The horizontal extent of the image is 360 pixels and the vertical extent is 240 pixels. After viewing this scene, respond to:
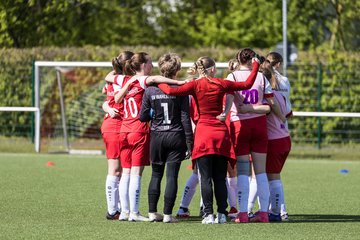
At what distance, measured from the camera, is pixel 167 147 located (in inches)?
440

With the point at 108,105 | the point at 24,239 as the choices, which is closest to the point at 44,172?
the point at 108,105

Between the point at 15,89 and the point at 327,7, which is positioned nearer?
the point at 15,89

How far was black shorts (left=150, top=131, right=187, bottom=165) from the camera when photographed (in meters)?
Result: 11.1

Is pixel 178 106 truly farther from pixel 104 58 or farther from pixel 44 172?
pixel 104 58

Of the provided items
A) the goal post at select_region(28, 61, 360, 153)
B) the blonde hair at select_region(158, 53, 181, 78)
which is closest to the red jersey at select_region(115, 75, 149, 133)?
the blonde hair at select_region(158, 53, 181, 78)

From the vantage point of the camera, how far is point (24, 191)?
14.5m

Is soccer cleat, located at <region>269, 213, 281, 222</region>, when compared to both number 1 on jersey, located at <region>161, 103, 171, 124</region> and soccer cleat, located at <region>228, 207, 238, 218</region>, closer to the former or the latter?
soccer cleat, located at <region>228, 207, 238, 218</region>

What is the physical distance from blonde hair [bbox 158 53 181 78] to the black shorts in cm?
64

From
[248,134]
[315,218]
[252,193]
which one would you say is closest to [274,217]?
[252,193]

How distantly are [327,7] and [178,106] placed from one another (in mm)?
21651

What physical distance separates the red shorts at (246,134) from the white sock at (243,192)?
0.27 meters

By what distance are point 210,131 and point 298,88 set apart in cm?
1374

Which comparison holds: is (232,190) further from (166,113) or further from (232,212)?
(166,113)

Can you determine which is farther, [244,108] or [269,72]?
[269,72]
